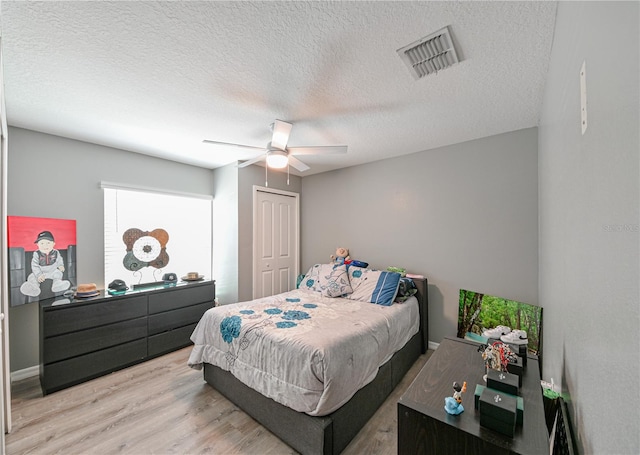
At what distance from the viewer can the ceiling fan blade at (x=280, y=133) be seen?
7.77 ft

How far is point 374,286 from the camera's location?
308cm

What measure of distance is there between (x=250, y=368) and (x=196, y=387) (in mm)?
922

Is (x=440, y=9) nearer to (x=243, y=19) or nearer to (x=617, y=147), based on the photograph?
(x=243, y=19)

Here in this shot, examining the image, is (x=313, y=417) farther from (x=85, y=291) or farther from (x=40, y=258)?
(x=40, y=258)

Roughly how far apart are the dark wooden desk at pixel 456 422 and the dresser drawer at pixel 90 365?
3.08 metres

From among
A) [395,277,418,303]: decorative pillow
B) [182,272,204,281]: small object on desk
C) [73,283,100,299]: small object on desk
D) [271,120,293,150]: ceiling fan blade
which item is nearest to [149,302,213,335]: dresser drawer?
[182,272,204,281]: small object on desk

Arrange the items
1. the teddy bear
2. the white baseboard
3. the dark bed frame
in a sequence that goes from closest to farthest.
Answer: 1. the dark bed frame
2. the white baseboard
3. the teddy bear

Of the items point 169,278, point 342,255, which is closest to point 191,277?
point 169,278

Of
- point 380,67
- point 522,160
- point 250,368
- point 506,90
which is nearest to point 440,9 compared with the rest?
point 380,67

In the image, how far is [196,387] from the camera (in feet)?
8.20

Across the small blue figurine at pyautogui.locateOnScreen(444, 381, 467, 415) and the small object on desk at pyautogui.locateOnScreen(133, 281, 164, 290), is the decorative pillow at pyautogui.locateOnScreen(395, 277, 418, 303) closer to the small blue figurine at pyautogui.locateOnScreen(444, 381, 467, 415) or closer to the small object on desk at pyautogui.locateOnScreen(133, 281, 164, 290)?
the small blue figurine at pyautogui.locateOnScreen(444, 381, 467, 415)

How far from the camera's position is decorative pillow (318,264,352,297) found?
10.6ft

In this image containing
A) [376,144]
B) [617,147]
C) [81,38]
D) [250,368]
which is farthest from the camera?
[376,144]

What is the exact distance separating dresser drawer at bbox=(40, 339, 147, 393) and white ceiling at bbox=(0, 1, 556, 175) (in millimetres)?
2314
